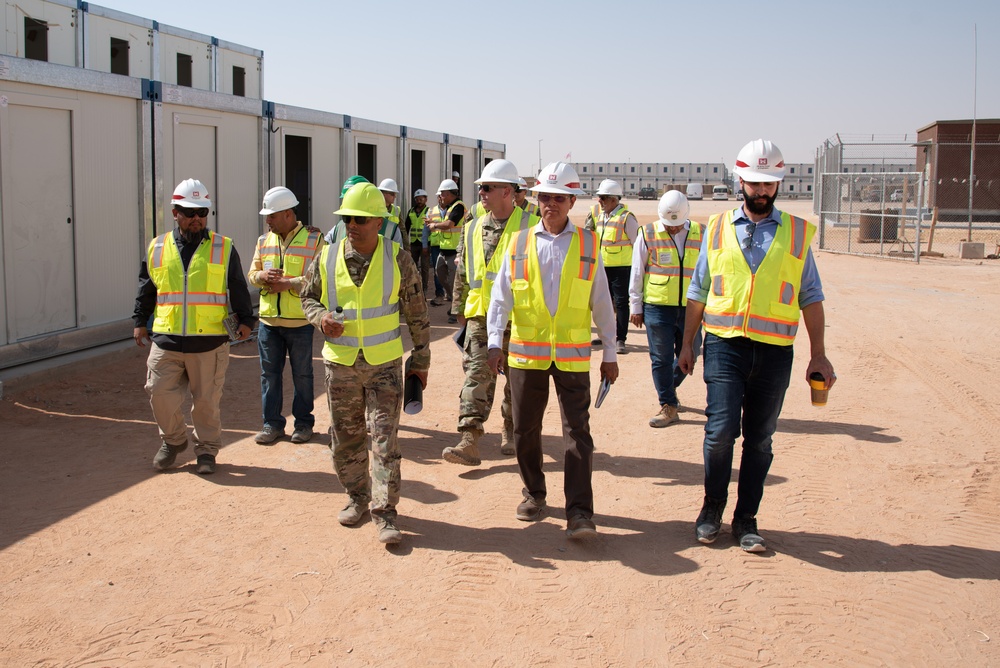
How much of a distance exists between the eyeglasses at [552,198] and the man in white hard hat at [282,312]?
2.43 metres

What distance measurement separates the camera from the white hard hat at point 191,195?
6148mm

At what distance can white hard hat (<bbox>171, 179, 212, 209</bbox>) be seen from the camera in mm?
6148

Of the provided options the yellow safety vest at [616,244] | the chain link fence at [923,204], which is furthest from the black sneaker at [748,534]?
the chain link fence at [923,204]

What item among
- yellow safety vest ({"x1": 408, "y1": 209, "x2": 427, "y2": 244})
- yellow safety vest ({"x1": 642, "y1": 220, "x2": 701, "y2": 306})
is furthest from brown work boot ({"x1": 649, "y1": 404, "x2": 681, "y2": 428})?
yellow safety vest ({"x1": 408, "y1": 209, "x2": 427, "y2": 244})

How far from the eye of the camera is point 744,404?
A: 16.4 feet

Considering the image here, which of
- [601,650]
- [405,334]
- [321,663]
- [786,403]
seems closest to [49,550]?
[321,663]

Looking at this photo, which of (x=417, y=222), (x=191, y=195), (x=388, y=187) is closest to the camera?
(x=191, y=195)

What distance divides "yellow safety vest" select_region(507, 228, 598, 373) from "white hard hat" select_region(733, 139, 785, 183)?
0.88 meters

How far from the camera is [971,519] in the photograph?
554 centimetres

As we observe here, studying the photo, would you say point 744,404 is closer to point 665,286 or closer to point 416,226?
point 665,286

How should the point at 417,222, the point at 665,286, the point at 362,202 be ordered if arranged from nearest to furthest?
1. the point at 362,202
2. the point at 665,286
3. the point at 417,222

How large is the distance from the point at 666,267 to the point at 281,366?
3.19 metres

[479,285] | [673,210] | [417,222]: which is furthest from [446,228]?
[479,285]

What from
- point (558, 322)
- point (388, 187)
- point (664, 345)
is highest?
point (388, 187)
